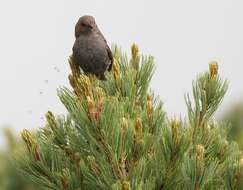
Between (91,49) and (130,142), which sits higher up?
(91,49)

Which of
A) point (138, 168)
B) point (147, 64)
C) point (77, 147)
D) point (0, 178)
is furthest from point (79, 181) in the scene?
point (0, 178)

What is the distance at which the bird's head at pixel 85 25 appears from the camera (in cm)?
474

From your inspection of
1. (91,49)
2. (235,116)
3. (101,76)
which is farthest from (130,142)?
(235,116)

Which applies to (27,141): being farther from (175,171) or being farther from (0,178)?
(0,178)

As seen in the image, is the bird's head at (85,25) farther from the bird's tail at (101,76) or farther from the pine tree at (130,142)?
the pine tree at (130,142)

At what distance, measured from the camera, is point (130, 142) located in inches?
141

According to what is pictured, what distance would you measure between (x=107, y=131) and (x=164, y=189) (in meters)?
0.52

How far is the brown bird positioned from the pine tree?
1.42 ft

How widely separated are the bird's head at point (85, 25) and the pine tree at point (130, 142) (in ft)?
2.04

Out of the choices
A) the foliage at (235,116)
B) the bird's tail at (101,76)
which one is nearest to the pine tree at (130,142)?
the bird's tail at (101,76)

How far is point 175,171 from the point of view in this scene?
12.1ft

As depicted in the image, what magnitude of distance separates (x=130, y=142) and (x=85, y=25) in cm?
149

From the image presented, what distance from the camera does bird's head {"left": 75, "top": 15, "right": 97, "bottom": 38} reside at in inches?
187

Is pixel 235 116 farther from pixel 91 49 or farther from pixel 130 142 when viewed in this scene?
pixel 130 142
